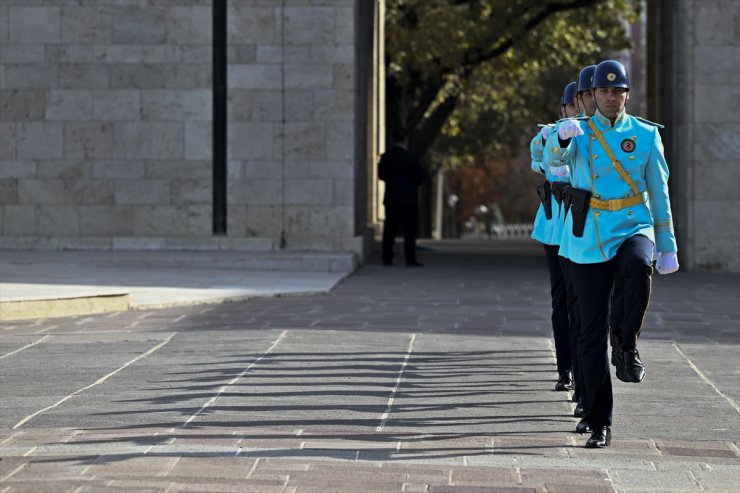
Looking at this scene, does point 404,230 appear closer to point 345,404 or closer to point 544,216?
point 544,216

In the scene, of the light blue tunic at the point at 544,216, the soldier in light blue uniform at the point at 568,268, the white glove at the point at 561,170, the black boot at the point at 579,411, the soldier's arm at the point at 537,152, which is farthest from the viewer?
the soldier's arm at the point at 537,152

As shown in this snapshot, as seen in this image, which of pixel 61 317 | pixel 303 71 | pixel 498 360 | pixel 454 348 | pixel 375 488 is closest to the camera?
pixel 375 488

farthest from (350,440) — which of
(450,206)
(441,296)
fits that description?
(450,206)

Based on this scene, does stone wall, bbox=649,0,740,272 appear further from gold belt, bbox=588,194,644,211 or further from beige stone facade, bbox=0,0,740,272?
gold belt, bbox=588,194,644,211

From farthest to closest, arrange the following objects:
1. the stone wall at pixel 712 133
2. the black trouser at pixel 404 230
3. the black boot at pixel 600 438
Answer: the black trouser at pixel 404 230 < the stone wall at pixel 712 133 < the black boot at pixel 600 438

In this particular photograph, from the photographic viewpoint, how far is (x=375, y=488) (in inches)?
250

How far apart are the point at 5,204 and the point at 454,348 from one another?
11.1 metres

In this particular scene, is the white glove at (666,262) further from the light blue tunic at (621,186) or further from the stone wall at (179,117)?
the stone wall at (179,117)

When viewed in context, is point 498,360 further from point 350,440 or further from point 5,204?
point 5,204

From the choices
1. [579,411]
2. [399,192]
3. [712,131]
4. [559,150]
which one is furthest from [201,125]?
[559,150]

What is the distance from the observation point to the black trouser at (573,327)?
8.13 m

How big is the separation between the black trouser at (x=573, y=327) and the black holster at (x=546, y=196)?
0.58m

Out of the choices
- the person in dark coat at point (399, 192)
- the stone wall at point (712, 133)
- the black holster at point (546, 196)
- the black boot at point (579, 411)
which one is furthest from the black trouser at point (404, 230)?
the black boot at point (579, 411)

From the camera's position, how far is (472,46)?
109ft
